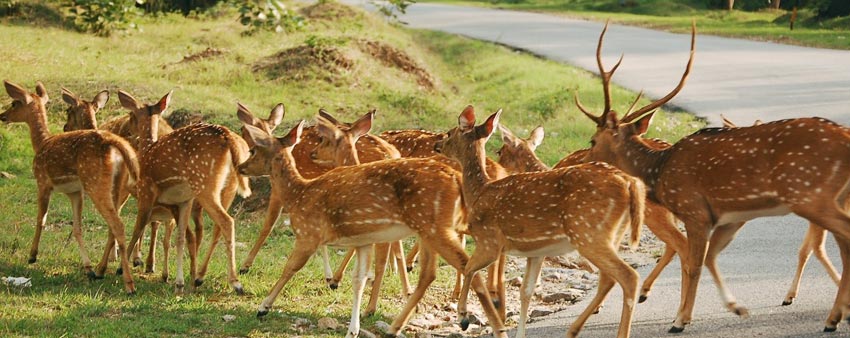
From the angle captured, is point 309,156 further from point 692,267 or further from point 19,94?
point 692,267

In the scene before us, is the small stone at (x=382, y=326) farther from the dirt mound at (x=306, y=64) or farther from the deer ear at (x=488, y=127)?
the dirt mound at (x=306, y=64)

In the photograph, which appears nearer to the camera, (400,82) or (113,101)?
(113,101)

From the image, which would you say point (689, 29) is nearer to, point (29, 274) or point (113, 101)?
point (113, 101)

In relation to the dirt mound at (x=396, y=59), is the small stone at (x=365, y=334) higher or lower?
higher

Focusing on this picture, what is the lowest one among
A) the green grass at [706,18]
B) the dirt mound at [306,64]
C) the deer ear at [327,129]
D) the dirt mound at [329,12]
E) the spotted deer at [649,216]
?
the green grass at [706,18]

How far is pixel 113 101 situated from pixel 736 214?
10.1m

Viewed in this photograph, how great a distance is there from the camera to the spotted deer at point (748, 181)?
7434 millimetres

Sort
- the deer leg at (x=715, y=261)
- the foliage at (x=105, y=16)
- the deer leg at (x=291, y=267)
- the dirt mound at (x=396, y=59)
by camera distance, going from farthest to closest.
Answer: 1. the foliage at (x=105, y=16)
2. the dirt mound at (x=396, y=59)
3. the deer leg at (x=291, y=267)
4. the deer leg at (x=715, y=261)

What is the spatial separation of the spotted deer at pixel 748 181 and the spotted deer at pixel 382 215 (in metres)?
1.46

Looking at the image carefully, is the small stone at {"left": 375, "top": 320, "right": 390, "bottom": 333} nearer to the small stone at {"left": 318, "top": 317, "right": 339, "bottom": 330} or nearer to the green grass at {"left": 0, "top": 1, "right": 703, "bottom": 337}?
the green grass at {"left": 0, "top": 1, "right": 703, "bottom": 337}

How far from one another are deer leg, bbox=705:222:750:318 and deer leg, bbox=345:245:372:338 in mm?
2351

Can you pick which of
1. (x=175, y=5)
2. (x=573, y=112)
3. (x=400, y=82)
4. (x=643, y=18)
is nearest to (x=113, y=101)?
(x=400, y=82)

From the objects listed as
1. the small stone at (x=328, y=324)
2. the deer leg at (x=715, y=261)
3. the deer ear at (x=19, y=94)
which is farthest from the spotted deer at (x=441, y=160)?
the deer ear at (x=19, y=94)

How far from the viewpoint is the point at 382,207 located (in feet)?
26.3
